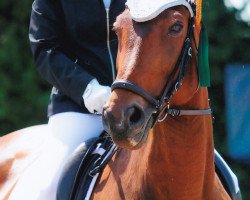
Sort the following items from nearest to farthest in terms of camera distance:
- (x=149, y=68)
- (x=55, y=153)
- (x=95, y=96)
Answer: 1. (x=149, y=68)
2. (x=95, y=96)
3. (x=55, y=153)

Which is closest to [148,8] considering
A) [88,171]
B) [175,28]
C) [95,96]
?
[175,28]

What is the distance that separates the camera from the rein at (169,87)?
11.0 feet

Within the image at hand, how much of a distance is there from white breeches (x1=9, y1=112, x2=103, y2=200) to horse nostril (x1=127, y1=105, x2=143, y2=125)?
115 centimetres

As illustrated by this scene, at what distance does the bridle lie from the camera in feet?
11.0

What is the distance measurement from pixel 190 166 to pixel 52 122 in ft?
3.92

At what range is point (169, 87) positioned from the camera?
11.4 ft

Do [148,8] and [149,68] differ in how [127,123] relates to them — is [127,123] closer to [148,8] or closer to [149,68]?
[149,68]

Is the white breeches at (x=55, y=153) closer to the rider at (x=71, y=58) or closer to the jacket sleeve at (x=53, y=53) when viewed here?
the rider at (x=71, y=58)

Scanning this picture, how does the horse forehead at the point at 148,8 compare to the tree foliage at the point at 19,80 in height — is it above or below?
above

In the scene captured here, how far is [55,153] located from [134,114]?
1228mm

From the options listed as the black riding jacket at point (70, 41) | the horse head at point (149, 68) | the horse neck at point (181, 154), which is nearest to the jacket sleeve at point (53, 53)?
the black riding jacket at point (70, 41)

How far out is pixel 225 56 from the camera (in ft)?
27.5

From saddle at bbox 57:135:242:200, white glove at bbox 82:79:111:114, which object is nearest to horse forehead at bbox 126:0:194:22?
white glove at bbox 82:79:111:114

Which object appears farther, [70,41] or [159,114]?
[70,41]
